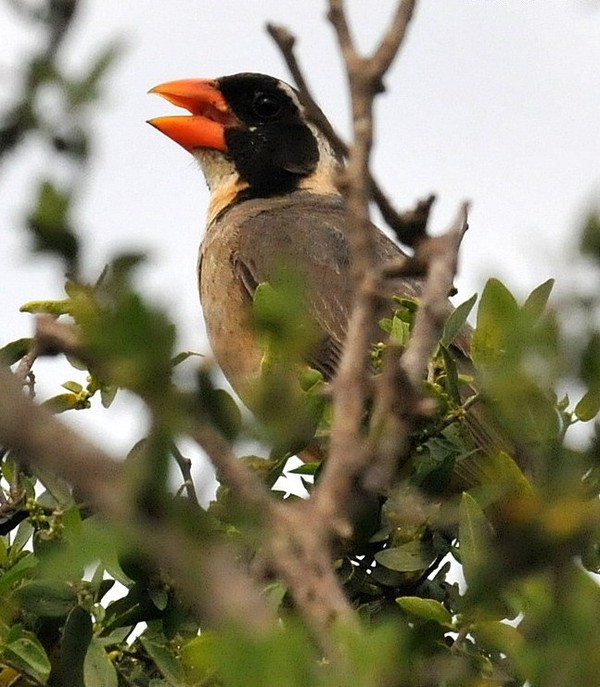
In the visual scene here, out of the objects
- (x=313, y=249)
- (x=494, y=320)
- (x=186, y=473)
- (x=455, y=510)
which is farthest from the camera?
(x=313, y=249)

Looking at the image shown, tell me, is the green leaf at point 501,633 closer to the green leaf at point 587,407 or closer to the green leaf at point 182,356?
the green leaf at point 587,407

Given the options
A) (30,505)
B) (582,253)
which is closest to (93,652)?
(30,505)

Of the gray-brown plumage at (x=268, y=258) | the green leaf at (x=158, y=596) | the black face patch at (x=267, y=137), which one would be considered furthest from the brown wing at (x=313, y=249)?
the green leaf at (x=158, y=596)

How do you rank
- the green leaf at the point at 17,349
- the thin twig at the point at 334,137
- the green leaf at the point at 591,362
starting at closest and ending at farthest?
the green leaf at the point at 591,362, the thin twig at the point at 334,137, the green leaf at the point at 17,349

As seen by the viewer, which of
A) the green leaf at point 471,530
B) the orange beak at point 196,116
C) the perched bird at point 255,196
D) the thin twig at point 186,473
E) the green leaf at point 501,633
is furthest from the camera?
the orange beak at point 196,116

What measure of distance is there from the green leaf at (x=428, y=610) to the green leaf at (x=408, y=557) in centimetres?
50

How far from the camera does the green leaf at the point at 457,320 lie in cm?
264

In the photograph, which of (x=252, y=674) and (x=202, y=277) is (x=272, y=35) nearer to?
(x=252, y=674)

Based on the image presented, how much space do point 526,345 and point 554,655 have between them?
0.28m

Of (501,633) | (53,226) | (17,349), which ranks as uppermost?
(53,226)

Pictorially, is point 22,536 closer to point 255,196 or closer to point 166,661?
point 166,661

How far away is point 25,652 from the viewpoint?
8.16 feet

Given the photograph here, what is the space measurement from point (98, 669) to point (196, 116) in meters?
3.55

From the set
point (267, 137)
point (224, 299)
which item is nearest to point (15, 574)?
point (224, 299)
